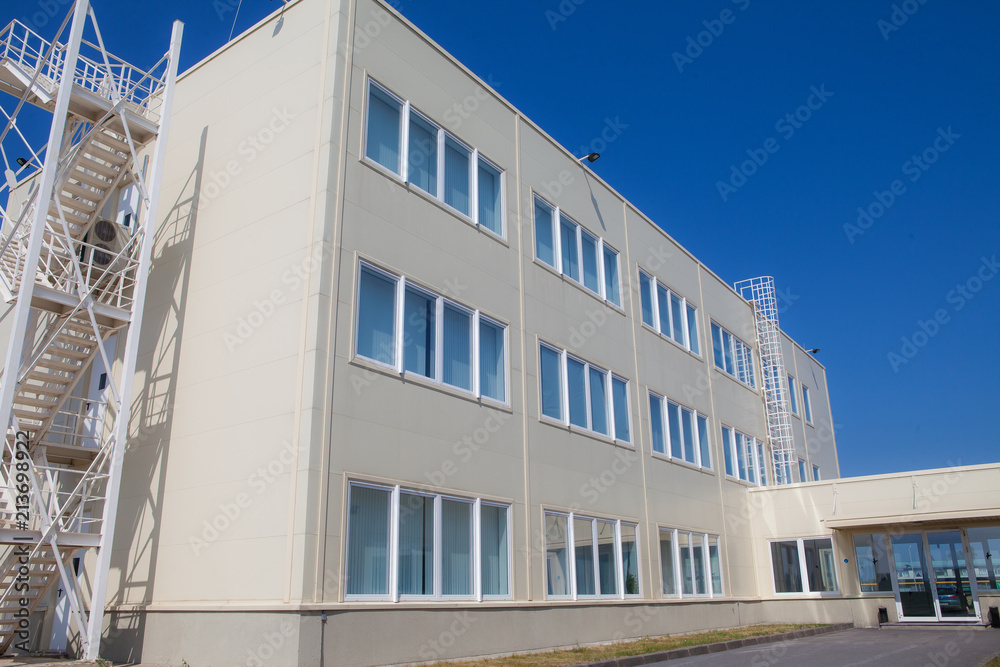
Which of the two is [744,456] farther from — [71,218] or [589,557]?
[71,218]

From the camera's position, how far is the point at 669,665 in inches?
552

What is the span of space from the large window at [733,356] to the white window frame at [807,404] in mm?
8172

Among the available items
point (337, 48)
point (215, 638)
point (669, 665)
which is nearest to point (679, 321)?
point (669, 665)

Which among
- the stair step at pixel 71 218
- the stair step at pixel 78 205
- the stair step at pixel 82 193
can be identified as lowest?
the stair step at pixel 71 218

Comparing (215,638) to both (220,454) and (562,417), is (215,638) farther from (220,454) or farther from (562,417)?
(562,417)

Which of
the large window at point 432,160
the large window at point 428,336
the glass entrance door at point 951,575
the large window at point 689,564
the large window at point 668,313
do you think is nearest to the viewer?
the large window at point 428,336

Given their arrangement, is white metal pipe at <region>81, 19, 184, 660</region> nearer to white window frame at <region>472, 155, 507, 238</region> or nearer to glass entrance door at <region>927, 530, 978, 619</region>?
white window frame at <region>472, 155, 507, 238</region>

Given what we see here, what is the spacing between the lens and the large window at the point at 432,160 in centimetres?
1452

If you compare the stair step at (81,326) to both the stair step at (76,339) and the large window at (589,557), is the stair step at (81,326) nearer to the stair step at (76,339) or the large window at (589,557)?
the stair step at (76,339)

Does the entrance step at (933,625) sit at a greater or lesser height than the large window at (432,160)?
lesser

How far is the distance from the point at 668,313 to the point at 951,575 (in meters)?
12.1

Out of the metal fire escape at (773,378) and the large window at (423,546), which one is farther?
the metal fire escape at (773,378)

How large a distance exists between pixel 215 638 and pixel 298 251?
5.99 metres

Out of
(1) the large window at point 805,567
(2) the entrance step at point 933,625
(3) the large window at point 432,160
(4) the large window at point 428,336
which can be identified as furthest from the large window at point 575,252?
(2) the entrance step at point 933,625
